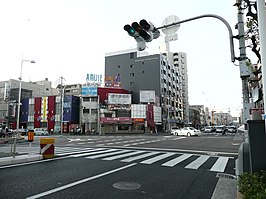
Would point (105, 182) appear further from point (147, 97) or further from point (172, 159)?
point (147, 97)

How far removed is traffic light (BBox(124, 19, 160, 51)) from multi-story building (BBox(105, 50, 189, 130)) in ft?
188

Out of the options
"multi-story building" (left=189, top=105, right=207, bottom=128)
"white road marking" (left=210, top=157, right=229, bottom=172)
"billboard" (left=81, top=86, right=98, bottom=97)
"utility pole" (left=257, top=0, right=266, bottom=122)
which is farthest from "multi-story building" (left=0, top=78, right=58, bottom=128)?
"multi-story building" (left=189, top=105, right=207, bottom=128)

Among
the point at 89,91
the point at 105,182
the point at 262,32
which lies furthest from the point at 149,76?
the point at 262,32

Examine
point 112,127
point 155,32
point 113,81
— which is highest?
point 113,81

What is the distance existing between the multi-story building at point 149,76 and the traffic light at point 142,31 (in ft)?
188

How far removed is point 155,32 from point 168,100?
213 ft

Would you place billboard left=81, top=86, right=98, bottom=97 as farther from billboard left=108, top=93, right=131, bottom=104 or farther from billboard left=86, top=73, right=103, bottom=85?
billboard left=108, top=93, right=131, bottom=104

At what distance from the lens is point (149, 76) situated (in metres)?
67.8

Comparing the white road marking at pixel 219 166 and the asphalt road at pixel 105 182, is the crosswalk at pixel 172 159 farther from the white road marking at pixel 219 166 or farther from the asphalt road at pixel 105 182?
the asphalt road at pixel 105 182

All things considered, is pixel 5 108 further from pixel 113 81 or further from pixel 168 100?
pixel 168 100

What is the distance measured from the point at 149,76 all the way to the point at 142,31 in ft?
201

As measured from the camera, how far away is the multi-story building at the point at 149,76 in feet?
218

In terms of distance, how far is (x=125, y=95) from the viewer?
2221 inches

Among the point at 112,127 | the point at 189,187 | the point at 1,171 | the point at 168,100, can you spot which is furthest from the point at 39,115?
the point at 189,187
